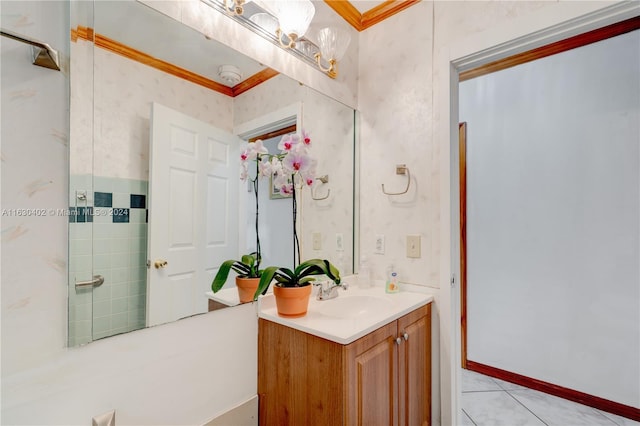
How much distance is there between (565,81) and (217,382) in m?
2.77

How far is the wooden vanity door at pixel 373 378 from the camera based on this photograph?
3.31 feet

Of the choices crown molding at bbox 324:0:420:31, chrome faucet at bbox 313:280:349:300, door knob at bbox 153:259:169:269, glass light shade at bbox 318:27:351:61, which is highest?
crown molding at bbox 324:0:420:31

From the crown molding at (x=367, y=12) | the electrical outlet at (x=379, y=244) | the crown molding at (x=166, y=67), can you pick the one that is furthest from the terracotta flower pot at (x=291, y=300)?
the crown molding at (x=367, y=12)

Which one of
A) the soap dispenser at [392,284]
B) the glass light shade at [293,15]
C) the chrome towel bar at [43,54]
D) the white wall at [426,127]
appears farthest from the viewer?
the soap dispenser at [392,284]

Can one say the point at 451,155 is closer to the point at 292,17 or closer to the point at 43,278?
the point at 292,17

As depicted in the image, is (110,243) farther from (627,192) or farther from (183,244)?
(627,192)

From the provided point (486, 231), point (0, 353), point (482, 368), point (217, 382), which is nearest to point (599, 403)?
point (482, 368)

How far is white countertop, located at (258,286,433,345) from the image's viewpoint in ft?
3.45

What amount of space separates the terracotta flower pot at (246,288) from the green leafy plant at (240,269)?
17mm

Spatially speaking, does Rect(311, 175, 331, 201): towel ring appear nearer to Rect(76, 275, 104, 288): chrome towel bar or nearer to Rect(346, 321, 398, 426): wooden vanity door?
Rect(346, 321, 398, 426): wooden vanity door

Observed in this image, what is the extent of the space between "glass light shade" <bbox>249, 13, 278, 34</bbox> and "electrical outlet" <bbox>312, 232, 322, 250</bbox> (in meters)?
1.00

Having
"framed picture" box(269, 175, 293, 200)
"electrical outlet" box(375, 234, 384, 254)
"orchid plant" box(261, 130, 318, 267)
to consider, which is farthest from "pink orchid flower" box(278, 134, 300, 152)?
"electrical outlet" box(375, 234, 384, 254)

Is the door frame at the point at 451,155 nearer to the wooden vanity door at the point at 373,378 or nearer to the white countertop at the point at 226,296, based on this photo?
the wooden vanity door at the point at 373,378

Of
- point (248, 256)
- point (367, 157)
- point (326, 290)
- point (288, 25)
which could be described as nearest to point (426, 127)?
point (367, 157)
